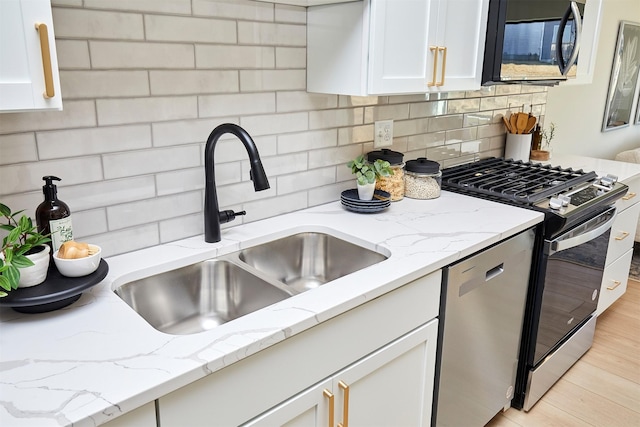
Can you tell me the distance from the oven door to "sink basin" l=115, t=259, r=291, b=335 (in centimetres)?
123

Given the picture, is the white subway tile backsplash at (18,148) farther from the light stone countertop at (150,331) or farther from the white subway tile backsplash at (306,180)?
the white subway tile backsplash at (306,180)

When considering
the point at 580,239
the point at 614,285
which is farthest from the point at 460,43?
the point at 614,285

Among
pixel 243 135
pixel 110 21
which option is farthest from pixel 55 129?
pixel 243 135

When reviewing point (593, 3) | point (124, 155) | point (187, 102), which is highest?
point (593, 3)

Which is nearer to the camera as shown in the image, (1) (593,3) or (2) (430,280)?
(2) (430,280)

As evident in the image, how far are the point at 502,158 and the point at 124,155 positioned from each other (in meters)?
2.25

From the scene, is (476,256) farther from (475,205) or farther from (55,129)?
(55,129)

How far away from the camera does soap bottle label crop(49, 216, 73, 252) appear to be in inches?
48.0

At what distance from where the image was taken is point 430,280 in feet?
5.04

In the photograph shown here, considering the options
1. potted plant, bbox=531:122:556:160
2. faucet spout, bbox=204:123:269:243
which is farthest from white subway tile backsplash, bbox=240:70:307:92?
potted plant, bbox=531:122:556:160

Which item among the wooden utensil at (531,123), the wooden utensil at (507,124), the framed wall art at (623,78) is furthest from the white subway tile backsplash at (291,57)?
the framed wall art at (623,78)

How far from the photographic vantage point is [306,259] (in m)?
1.82

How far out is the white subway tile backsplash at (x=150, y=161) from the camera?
1.43 m

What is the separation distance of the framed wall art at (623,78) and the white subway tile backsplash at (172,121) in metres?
3.33
